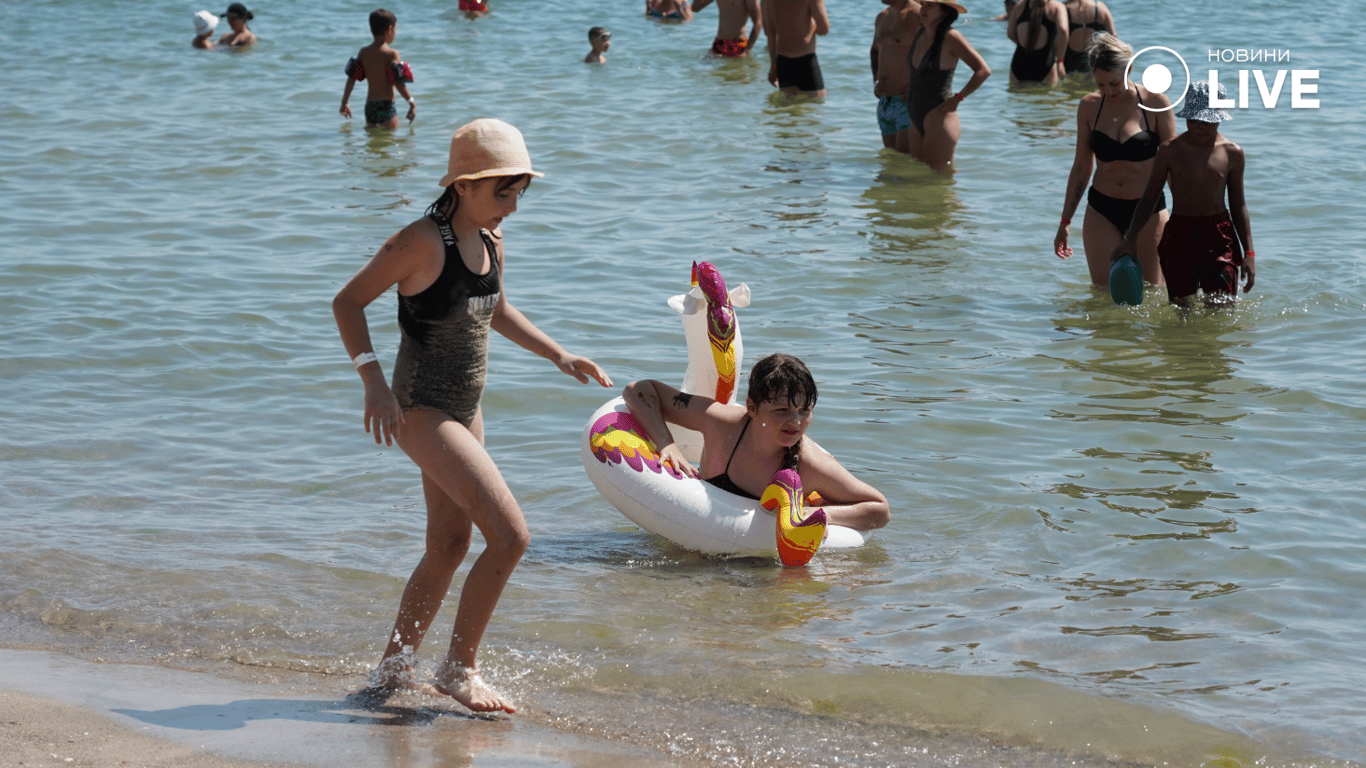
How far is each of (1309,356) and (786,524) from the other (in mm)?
4049

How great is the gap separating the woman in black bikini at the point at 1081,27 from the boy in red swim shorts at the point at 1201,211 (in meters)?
9.80

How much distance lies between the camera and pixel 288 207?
38.5 feet

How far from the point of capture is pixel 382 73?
14898 mm

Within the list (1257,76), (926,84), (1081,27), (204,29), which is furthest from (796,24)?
(204,29)

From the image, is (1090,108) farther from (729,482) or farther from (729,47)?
(729,47)

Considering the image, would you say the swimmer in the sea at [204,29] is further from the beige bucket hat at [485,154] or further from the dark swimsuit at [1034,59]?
the beige bucket hat at [485,154]

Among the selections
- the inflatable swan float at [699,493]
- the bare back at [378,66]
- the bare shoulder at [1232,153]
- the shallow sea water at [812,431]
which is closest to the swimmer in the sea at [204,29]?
the shallow sea water at [812,431]

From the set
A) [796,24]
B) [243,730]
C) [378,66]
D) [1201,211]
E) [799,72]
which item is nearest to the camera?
[243,730]

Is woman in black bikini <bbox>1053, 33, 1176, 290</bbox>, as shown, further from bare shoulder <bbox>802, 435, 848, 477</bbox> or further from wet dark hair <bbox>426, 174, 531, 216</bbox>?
wet dark hair <bbox>426, 174, 531, 216</bbox>

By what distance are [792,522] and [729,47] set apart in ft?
51.0

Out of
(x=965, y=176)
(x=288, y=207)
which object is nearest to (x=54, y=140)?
(x=288, y=207)

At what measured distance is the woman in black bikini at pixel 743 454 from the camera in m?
5.39

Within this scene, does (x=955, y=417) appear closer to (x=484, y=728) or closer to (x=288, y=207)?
(x=484, y=728)

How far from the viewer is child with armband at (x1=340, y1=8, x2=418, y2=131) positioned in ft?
48.2
